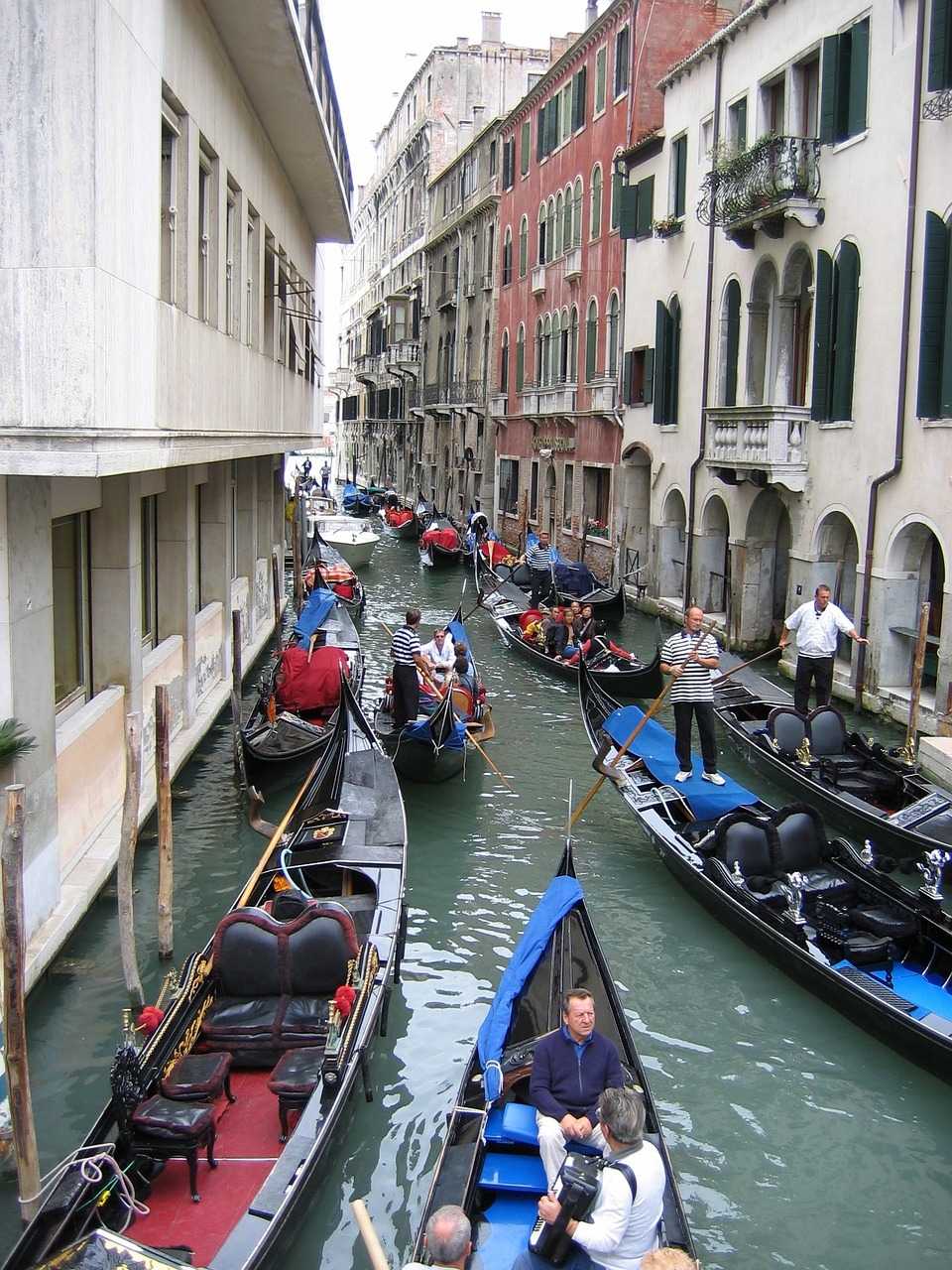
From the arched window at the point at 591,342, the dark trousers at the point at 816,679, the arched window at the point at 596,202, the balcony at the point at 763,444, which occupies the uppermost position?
the arched window at the point at 596,202

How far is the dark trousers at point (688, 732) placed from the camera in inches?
313

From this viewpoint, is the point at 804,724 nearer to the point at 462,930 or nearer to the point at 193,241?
the point at 462,930

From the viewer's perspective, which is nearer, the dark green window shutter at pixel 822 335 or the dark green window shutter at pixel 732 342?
the dark green window shutter at pixel 822 335

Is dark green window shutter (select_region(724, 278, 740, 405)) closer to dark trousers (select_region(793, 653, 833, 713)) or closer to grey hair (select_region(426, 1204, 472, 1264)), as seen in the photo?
dark trousers (select_region(793, 653, 833, 713))

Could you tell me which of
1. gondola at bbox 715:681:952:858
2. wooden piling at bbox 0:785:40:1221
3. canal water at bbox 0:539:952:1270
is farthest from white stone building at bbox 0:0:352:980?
gondola at bbox 715:681:952:858

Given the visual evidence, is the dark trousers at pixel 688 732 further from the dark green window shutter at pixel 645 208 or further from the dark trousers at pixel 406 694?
the dark green window shutter at pixel 645 208

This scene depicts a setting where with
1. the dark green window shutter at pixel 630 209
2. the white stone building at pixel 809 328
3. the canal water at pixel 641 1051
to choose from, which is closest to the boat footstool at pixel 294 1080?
the canal water at pixel 641 1051

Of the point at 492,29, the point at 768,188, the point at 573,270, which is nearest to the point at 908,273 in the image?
the point at 768,188

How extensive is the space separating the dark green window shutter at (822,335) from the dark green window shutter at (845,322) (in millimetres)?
188

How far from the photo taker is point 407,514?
3130 cm

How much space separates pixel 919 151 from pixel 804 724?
16.3ft

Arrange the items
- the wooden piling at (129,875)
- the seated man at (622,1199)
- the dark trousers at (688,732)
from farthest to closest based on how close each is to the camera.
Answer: the dark trousers at (688,732), the wooden piling at (129,875), the seated man at (622,1199)

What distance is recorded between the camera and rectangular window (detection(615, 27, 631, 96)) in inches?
733

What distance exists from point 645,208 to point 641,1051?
14438 millimetres
